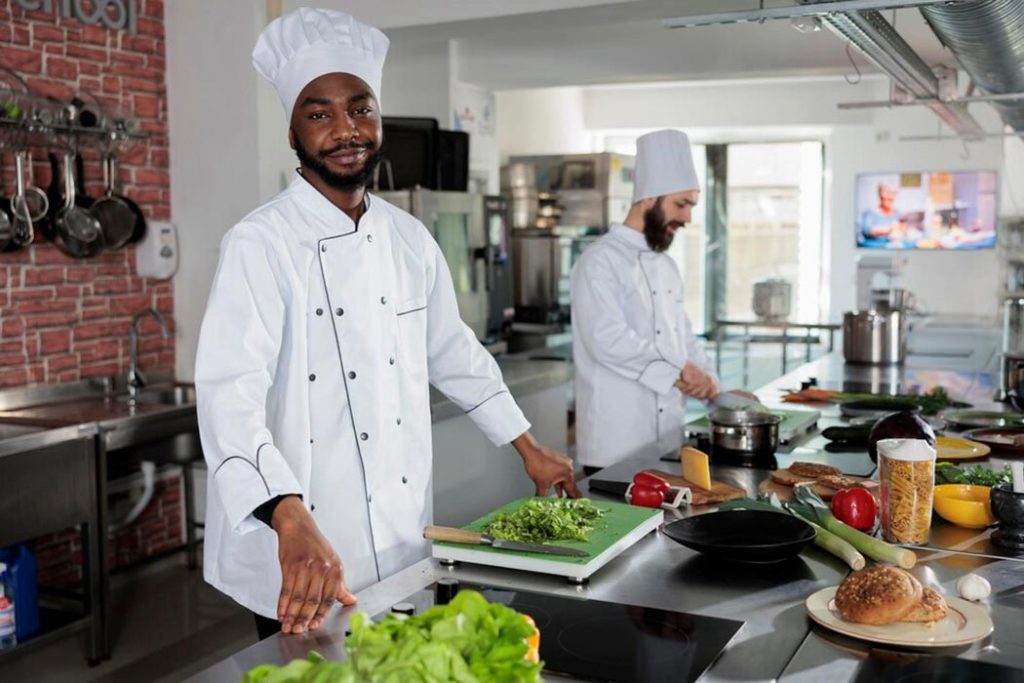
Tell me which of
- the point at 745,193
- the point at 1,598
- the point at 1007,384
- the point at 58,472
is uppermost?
the point at 745,193

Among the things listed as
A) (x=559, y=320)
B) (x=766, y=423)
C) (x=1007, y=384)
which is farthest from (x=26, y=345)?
(x=559, y=320)

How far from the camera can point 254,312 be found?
6.68ft

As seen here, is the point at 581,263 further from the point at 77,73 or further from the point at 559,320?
the point at 559,320

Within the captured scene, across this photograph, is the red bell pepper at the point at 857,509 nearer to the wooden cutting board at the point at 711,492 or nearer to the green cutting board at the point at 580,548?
the wooden cutting board at the point at 711,492

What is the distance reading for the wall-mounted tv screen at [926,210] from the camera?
33.6 ft

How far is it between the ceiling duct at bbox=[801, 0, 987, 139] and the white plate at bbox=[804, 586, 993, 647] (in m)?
→ 1.39

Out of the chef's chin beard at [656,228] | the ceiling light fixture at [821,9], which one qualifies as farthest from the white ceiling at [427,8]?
the ceiling light fixture at [821,9]

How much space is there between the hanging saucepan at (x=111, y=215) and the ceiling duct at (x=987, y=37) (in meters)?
3.39

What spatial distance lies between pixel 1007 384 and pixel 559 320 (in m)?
4.98

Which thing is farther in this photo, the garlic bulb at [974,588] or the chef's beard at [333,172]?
the chef's beard at [333,172]

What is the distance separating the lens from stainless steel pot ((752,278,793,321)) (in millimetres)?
8914

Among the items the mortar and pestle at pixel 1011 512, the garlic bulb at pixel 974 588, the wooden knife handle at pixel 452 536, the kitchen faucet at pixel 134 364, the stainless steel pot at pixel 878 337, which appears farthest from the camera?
the stainless steel pot at pixel 878 337

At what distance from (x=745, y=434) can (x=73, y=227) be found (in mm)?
3035

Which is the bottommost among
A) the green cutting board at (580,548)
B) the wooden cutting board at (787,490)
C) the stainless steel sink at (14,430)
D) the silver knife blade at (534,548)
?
the stainless steel sink at (14,430)
